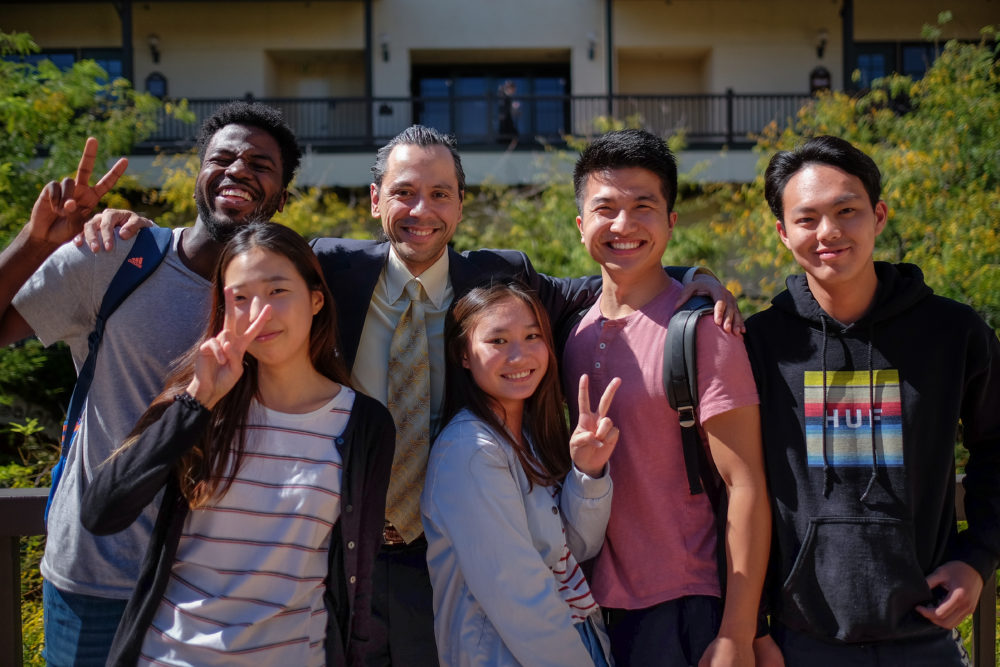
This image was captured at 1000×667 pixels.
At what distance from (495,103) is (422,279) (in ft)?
44.4

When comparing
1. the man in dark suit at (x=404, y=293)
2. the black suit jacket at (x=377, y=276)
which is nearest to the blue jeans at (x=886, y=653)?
the man in dark suit at (x=404, y=293)

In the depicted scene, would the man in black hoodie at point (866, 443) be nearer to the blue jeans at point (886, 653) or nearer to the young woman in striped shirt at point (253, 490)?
the blue jeans at point (886, 653)

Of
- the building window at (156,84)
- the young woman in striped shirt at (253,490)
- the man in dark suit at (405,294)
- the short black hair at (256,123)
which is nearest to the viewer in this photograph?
the young woman in striped shirt at (253,490)

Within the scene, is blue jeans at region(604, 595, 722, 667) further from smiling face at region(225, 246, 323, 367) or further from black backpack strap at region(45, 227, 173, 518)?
black backpack strap at region(45, 227, 173, 518)

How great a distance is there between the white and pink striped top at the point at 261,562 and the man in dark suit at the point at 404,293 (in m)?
0.41

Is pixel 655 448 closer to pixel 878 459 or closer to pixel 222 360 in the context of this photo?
pixel 878 459

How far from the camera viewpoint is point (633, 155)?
2.54 meters

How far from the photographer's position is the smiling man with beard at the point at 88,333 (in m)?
2.45

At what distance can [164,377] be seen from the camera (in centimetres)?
254

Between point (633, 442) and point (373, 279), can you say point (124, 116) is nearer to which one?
point (373, 279)

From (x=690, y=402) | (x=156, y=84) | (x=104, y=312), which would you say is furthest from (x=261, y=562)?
(x=156, y=84)

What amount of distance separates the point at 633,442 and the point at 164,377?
1432mm

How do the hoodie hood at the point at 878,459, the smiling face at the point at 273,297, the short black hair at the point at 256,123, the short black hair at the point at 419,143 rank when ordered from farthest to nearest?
the short black hair at the point at 256,123, the short black hair at the point at 419,143, the smiling face at the point at 273,297, the hoodie hood at the point at 878,459

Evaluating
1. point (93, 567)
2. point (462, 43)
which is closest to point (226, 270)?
point (93, 567)
